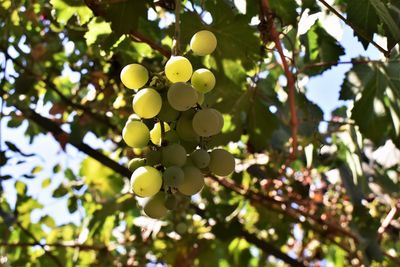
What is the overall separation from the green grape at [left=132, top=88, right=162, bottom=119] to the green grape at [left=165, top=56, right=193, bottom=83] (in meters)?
0.06

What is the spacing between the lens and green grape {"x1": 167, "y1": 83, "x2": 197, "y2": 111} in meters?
1.06

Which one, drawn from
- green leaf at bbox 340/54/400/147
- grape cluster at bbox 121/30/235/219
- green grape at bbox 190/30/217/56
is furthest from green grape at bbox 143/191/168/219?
green leaf at bbox 340/54/400/147

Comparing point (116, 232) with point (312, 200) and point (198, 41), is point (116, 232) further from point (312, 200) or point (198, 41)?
point (198, 41)

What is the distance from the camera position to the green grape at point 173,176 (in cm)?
102

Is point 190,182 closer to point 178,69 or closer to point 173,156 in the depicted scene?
point 173,156

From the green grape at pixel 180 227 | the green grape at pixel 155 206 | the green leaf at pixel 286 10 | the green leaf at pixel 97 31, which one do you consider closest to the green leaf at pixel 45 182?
the green grape at pixel 180 227

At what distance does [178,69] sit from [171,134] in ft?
0.45

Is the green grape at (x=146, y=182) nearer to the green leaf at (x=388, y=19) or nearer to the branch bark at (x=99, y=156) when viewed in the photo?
the green leaf at (x=388, y=19)

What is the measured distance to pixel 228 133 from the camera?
87.0 inches

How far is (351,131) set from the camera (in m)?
2.26

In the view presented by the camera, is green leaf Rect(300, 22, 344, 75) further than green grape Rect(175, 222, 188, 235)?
No

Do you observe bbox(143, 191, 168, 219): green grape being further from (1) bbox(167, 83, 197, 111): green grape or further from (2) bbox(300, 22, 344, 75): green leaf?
(2) bbox(300, 22, 344, 75): green leaf

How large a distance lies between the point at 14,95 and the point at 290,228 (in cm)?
157

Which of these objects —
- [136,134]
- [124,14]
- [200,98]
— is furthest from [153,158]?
[124,14]
